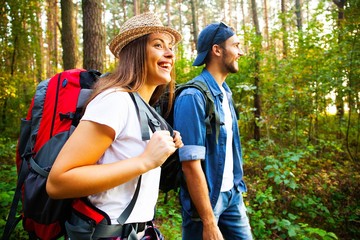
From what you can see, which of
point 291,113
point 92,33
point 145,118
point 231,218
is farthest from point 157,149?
point 291,113

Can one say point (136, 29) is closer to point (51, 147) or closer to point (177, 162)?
point (51, 147)

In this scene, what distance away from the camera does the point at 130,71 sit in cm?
149

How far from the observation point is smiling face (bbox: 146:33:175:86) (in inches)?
60.7

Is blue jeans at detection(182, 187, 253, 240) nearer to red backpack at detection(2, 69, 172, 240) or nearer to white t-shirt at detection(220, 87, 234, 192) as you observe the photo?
white t-shirt at detection(220, 87, 234, 192)

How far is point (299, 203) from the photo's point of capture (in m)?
4.96

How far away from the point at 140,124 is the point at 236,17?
3712 cm

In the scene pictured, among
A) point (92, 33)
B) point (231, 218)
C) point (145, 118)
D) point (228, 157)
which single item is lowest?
point (231, 218)

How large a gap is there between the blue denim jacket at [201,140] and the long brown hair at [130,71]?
629mm

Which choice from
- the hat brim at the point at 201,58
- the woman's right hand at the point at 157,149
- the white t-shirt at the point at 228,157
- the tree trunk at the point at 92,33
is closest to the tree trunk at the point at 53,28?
the tree trunk at the point at 92,33

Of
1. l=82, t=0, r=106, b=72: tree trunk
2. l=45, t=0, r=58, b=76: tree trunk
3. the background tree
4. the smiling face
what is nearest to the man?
the smiling face

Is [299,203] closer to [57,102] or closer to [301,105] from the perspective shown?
[301,105]

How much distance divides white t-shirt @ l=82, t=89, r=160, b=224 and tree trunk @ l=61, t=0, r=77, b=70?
5.52 m

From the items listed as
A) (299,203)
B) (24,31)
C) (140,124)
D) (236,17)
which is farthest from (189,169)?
(236,17)

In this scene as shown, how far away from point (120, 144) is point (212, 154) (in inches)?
42.3
